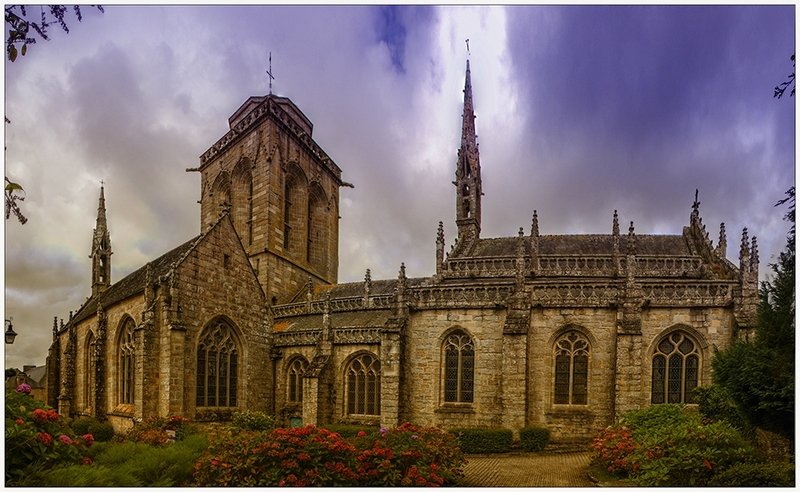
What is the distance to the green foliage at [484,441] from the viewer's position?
19.6 meters

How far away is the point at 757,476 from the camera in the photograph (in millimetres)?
9711

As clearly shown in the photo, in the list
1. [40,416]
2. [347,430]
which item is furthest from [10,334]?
[347,430]

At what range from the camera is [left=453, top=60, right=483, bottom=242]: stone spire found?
35.8 metres

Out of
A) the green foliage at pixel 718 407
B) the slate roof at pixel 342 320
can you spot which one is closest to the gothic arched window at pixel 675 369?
the green foliage at pixel 718 407

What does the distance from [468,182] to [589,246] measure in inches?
410

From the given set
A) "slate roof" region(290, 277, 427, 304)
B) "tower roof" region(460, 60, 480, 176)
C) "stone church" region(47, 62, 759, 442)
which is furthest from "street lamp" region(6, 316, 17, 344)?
"tower roof" region(460, 60, 480, 176)

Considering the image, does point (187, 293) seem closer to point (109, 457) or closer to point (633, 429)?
point (109, 457)

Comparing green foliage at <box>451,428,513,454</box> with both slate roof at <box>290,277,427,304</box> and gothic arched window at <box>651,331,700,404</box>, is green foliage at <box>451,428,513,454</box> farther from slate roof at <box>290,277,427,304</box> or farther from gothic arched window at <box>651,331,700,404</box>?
slate roof at <box>290,277,427,304</box>

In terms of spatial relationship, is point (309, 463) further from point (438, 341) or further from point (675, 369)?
point (675, 369)

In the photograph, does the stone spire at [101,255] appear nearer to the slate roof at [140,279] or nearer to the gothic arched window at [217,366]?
the slate roof at [140,279]

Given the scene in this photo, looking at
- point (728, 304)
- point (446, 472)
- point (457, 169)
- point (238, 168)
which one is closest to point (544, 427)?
point (728, 304)

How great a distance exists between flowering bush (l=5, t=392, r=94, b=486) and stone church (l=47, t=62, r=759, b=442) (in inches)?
429

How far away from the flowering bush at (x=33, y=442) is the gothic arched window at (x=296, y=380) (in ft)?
54.6

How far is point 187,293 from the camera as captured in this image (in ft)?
68.0
